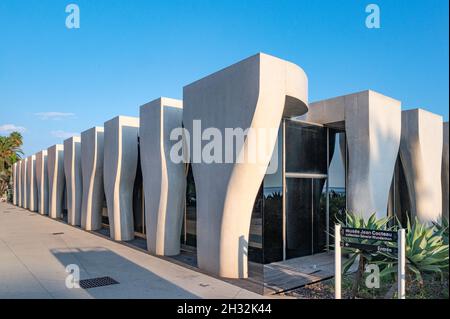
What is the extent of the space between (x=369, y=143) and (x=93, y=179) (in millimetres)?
11735

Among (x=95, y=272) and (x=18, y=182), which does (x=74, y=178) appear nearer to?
(x=95, y=272)

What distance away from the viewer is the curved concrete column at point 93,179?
15.2m

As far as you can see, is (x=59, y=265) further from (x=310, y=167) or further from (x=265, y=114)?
(x=310, y=167)

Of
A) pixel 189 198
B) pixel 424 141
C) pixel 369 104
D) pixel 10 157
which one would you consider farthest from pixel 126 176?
pixel 10 157

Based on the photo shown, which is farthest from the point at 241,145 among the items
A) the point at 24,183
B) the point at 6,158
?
the point at 6,158

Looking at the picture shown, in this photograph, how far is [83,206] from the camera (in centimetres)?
1642

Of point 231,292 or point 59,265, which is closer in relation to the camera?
point 231,292

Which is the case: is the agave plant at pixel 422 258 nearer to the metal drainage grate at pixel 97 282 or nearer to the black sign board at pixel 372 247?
the black sign board at pixel 372 247

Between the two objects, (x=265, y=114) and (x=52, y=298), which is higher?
(x=265, y=114)

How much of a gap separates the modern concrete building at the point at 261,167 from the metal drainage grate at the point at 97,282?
2.20 m

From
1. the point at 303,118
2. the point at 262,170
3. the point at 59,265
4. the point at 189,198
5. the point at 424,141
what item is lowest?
the point at 59,265

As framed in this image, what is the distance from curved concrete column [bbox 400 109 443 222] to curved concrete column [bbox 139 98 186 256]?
754 centimetres

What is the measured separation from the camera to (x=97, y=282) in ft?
24.6

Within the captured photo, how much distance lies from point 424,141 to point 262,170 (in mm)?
6843
